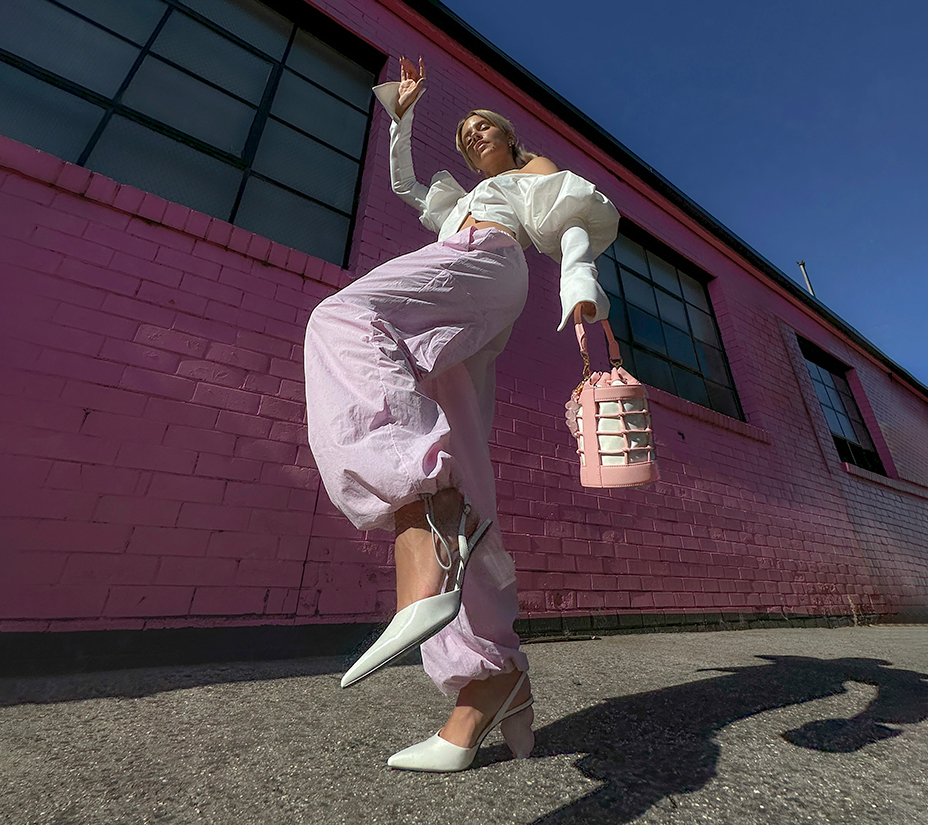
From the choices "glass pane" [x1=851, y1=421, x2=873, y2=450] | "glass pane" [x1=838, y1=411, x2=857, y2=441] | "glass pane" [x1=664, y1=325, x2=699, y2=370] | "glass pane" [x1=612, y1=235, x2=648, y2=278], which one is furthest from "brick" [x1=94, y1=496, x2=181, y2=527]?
"glass pane" [x1=851, y1=421, x2=873, y2=450]

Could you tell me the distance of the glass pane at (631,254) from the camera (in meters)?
4.85

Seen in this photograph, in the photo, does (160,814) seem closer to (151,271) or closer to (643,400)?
(643,400)

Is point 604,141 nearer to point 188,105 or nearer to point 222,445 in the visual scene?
point 188,105

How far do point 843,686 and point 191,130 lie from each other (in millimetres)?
4045

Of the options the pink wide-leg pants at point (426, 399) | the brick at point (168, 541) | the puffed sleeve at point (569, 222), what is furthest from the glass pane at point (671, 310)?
the brick at point (168, 541)

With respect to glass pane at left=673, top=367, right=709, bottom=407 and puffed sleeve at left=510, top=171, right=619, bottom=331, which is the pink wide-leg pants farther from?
glass pane at left=673, top=367, right=709, bottom=407

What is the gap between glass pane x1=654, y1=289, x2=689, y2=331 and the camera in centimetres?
490

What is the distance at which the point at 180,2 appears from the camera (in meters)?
2.78

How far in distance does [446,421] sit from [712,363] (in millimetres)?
5311

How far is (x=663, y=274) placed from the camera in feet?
17.3

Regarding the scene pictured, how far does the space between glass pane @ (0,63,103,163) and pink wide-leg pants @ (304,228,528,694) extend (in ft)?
7.67

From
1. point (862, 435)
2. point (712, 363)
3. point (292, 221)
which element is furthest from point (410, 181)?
point (862, 435)

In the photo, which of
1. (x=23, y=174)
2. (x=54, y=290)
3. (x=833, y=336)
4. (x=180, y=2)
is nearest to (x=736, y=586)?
(x=54, y=290)

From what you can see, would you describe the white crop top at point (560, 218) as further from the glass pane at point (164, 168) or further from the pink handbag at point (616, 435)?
the glass pane at point (164, 168)
